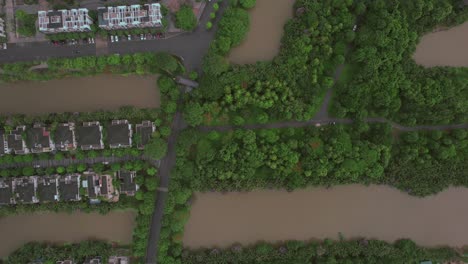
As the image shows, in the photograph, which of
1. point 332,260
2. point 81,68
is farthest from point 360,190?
point 81,68

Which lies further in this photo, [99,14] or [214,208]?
[214,208]

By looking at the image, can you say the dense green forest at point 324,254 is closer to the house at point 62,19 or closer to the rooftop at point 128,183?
the rooftop at point 128,183

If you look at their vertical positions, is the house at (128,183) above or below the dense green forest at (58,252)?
above

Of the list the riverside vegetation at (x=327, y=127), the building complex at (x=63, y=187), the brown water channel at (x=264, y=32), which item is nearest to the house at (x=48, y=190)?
the building complex at (x=63, y=187)

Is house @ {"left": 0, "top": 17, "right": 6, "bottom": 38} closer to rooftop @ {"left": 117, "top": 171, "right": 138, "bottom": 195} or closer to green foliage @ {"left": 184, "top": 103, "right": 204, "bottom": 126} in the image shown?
rooftop @ {"left": 117, "top": 171, "right": 138, "bottom": 195}

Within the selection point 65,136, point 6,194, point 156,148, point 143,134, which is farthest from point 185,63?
point 6,194

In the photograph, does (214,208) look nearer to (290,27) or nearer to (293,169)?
(293,169)

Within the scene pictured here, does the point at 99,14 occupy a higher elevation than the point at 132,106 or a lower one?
higher

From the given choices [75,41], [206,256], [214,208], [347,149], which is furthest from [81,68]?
[347,149]


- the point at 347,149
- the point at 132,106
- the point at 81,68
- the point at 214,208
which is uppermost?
the point at 81,68
